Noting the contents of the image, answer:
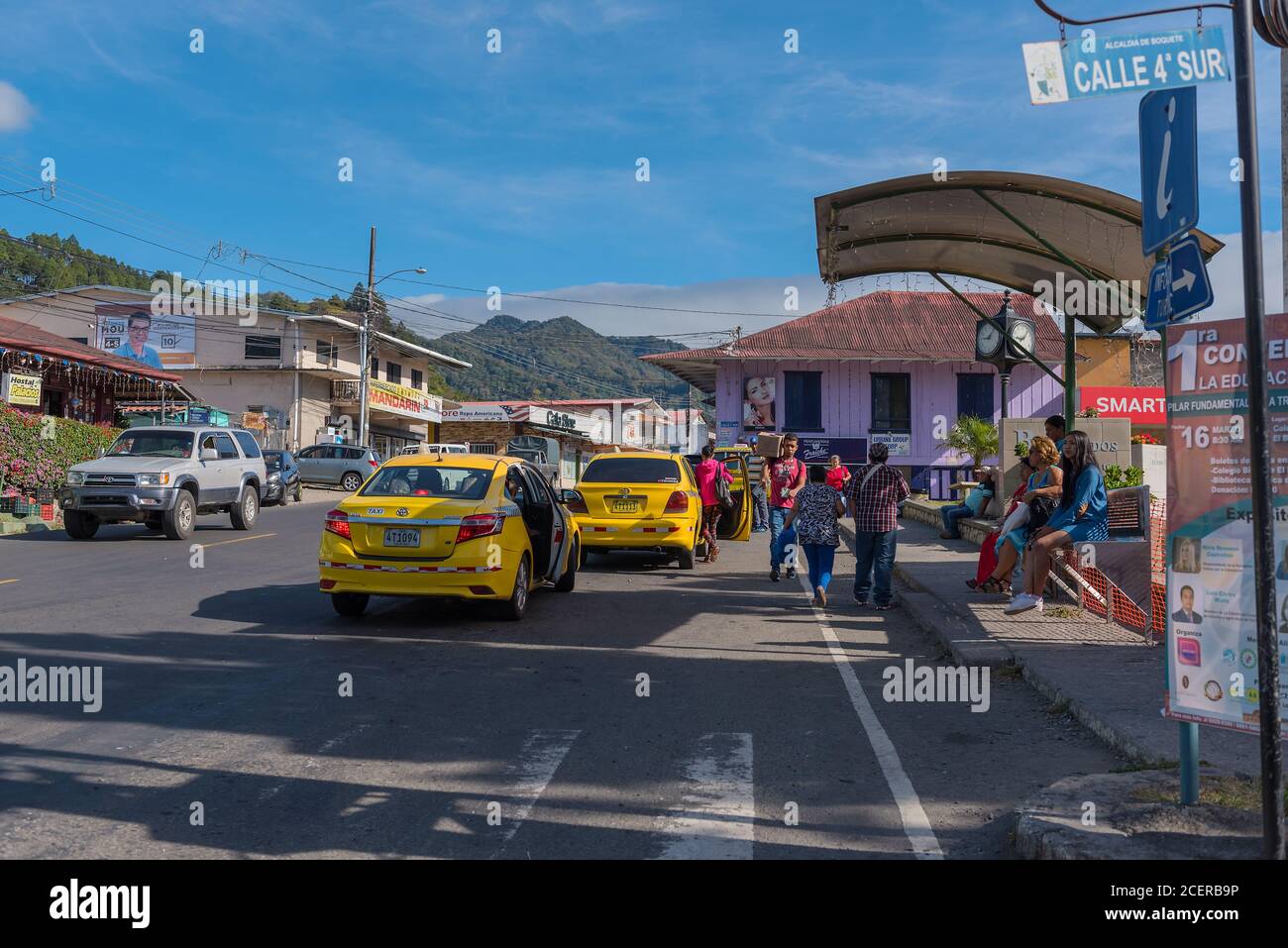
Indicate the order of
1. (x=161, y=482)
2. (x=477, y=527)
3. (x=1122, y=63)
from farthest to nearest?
(x=161, y=482)
(x=477, y=527)
(x=1122, y=63)

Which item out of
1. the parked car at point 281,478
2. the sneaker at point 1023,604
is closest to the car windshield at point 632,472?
the sneaker at point 1023,604

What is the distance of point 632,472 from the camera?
15922mm

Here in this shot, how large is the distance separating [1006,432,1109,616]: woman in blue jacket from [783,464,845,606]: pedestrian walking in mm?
2436

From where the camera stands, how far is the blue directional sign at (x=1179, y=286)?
4422 millimetres

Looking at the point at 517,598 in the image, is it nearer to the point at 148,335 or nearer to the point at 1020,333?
the point at 1020,333

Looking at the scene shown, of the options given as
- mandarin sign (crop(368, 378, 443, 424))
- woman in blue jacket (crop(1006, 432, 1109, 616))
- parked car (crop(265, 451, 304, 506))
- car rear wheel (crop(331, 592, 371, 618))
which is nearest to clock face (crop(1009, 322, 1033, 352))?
woman in blue jacket (crop(1006, 432, 1109, 616))

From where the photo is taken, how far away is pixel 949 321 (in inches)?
1692

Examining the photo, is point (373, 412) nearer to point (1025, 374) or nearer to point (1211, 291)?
point (1025, 374)

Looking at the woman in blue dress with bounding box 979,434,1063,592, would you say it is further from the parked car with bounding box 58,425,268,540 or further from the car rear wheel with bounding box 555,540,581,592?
the parked car with bounding box 58,425,268,540

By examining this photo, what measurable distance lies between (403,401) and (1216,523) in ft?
175

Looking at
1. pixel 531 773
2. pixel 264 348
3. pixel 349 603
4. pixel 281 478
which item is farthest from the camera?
pixel 264 348

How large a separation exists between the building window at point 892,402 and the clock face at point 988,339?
2534 cm

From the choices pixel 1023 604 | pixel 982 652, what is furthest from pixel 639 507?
Result: pixel 982 652

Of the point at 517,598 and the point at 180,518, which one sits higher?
the point at 180,518
